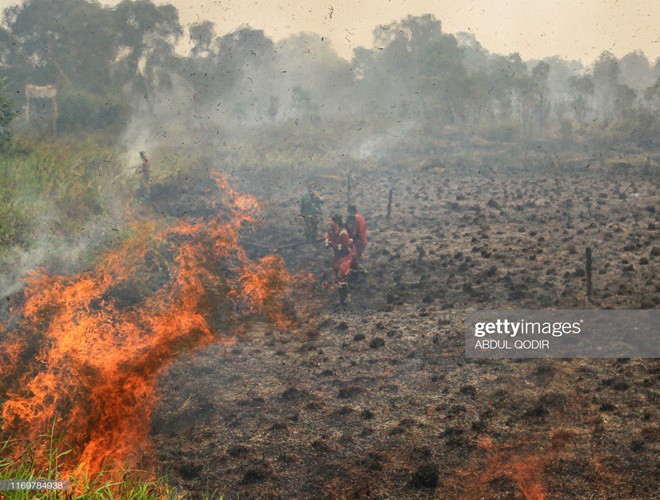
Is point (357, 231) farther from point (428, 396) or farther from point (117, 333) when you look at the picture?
point (117, 333)

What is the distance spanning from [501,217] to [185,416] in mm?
17768

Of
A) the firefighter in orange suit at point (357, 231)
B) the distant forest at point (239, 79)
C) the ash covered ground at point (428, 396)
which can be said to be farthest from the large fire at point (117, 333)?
the distant forest at point (239, 79)

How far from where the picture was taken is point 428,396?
33.1ft

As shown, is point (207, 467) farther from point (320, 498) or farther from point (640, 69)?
point (640, 69)

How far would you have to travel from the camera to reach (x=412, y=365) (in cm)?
1152

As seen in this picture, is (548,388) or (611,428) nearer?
(611,428)

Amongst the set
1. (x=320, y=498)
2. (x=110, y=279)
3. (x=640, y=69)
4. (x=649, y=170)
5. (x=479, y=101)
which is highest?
(x=640, y=69)

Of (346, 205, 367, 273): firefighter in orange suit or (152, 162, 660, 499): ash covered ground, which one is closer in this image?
(152, 162, 660, 499): ash covered ground

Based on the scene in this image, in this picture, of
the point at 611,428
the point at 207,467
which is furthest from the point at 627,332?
the point at 207,467

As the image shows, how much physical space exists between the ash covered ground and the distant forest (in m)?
23.7

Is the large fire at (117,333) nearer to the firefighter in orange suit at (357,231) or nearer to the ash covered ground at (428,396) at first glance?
the ash covered ground at (428,396)

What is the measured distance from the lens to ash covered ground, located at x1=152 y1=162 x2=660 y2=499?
7.52 metres

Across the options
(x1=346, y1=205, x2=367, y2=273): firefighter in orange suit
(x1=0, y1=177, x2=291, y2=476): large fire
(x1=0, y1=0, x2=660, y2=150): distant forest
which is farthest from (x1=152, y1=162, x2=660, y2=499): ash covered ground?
(x1=0, y1=0, x2=660, y2=150): distant forest

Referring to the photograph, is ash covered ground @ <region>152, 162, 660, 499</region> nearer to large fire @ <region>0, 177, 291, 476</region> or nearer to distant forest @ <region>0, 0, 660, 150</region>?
large fire @ <region>0, 177, 291, 476</region>
